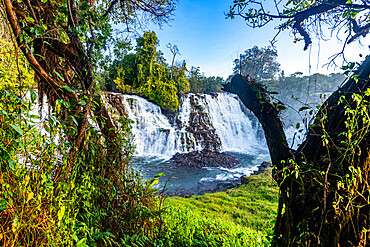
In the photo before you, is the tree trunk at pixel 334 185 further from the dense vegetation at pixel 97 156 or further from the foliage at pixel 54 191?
the foliage at pixel 54 191

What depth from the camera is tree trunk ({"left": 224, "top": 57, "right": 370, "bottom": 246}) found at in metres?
1.15

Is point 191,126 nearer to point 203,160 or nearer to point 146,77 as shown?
point 203,160

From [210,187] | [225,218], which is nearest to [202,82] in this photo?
[210,187]

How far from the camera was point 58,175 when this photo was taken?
4.74ft

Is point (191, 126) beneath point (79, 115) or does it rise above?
beneath

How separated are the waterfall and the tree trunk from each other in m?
8.65

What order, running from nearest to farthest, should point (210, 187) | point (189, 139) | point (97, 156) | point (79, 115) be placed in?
point (79, 115) → point (97, 156) → point (210, 187) → point (189, 139)

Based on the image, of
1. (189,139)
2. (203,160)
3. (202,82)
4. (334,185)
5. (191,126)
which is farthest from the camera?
(202,82)

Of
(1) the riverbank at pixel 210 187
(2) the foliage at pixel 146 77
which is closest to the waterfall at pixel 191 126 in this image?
(2) the foliage at pixel 146 77

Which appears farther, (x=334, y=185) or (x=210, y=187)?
(x=210, y=187)

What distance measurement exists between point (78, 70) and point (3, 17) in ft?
1.98

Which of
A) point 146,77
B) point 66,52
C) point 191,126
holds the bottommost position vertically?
point 191,126

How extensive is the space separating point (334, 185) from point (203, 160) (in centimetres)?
1027

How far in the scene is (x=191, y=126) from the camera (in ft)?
48.4
